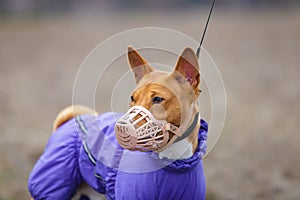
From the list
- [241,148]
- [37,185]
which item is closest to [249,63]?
[241,148]

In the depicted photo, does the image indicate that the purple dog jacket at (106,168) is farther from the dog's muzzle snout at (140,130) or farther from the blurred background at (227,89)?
the blurred background at (227,89)

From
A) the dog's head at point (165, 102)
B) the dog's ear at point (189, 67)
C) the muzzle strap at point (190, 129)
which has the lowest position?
the muzzle strap at point (190, 129)

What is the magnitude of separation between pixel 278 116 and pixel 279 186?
10.3 ft

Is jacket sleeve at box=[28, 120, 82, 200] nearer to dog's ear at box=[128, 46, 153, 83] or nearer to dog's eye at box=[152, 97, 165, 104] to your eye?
dog's ear at box=[128, 46, 153, 83]

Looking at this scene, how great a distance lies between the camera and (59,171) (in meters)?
3.86

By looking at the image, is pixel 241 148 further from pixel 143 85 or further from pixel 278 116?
pixel 143 85

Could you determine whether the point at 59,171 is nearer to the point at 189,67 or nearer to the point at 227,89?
the point at 189,67

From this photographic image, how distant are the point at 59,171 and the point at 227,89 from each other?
6.96 m

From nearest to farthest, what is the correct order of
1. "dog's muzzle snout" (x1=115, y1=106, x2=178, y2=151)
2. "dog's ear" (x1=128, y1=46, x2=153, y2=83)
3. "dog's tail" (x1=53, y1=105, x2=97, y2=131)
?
"dog's muzzle snout" (x1=115, y1=106, x2=178, y2=151) < "dog's ear" (x1=128, y1=46, x2=153, y2=83) < "dog's tail" (x1=53, y1=105, x2=97, y2=131)

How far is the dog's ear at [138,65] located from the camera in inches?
136

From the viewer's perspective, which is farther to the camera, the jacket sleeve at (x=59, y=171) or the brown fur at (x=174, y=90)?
the jacket sleeve at (x=59, y=171)

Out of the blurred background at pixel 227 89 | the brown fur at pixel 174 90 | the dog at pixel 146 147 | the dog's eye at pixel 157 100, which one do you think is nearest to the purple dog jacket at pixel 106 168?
the dog at pixel 146 147

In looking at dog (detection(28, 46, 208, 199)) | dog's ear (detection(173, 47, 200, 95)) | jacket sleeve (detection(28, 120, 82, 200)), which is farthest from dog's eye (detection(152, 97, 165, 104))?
jacket sleeve (detection(28, 120, 82, 200))

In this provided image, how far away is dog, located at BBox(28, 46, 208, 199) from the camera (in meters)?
3.16
